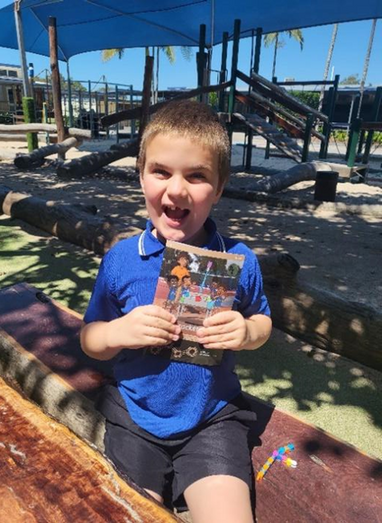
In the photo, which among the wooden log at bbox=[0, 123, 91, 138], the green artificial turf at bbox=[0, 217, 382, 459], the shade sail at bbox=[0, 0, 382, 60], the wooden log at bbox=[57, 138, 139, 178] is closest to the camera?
the green artificial turf at bbox=[0, 217, 382, 459]

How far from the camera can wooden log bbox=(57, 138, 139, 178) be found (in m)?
12.2

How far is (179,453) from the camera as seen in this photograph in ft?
5.40

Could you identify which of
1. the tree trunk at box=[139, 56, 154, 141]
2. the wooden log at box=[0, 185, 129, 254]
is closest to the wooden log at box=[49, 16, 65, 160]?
the tree trunk at box=[139, 56, 154, 141]

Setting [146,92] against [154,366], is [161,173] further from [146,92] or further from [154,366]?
[146,92]

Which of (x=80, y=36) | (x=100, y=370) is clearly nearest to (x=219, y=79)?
(x=80, y=36)

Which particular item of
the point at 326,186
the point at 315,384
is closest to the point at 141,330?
the point at 315,384

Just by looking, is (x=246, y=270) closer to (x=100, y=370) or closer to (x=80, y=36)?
(x=100, y=370)

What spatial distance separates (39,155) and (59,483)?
46.3ft

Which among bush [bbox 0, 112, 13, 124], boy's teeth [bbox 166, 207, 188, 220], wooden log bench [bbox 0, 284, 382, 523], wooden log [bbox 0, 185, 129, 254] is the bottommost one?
wooden log [bbox 0, 185, 129, 254]

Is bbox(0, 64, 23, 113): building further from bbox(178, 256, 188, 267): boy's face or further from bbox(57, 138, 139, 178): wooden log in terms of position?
bbox(178, 256, 188, 267): boy's face

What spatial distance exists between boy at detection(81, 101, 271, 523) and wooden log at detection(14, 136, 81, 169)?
13362mm

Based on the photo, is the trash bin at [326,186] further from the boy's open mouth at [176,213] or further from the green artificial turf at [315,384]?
the boy's open mouth at [176,213]

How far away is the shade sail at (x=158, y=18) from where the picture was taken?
551 inches

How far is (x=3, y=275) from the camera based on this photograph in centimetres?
497
